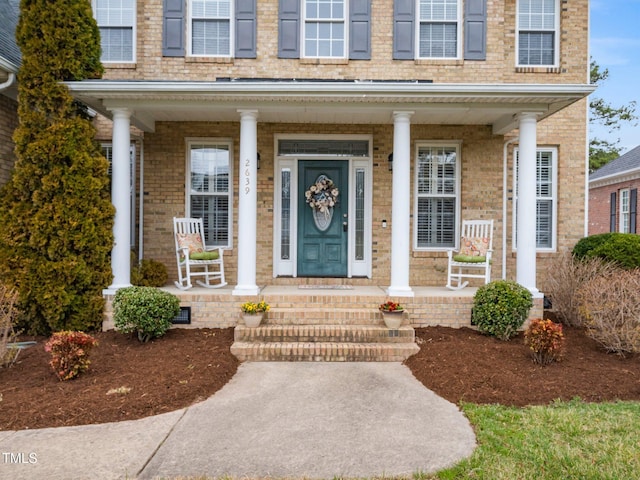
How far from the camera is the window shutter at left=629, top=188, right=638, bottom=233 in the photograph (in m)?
15.3

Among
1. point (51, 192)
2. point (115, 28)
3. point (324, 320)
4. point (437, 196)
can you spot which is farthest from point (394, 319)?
point (115, 28)

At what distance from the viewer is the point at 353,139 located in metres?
7.69

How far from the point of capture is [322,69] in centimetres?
781

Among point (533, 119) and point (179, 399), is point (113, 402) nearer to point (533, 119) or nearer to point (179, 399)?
point (179, 399)

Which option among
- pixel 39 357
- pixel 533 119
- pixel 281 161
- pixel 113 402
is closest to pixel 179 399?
pixel 113 402

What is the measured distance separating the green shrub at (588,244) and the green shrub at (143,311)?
6.47 m

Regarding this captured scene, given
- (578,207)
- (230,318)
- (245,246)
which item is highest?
(578,207)

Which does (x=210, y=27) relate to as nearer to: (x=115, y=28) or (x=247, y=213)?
(x=115, y=28)

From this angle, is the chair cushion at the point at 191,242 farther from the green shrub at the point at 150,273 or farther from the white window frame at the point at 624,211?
the white window frame at the point at 624,211

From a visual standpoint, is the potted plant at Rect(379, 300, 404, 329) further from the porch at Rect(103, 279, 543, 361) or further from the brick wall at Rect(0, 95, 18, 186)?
the brick wall at Rect(0, 95, 18, 186)

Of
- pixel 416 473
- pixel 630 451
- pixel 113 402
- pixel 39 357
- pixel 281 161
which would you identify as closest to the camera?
pixel 416 473

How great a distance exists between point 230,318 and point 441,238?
158 inches

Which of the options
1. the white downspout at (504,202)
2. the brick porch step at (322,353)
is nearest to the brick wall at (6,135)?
the brick porch step at (322,353)

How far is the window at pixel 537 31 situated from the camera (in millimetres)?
7863
